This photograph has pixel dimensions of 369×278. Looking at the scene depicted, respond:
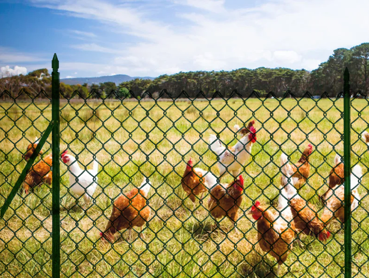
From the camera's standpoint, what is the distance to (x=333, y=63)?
6556 centimetres

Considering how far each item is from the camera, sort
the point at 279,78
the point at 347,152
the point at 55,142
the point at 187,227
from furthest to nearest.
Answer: the point at 279,78 → the point at 187,227 → the point at 347,152 → the point at 55,142

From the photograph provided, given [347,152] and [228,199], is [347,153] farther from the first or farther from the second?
[228,199]

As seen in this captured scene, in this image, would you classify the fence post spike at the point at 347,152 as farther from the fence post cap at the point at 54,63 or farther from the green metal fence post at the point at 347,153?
the fence post cap at the point at 54,63

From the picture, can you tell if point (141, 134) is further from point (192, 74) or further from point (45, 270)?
point (192, 74)

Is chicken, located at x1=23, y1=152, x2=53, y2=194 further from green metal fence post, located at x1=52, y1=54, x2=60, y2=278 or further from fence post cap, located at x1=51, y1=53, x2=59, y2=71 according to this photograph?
fence post cap, located at x1=51, y1=53, x2=59, y2=71

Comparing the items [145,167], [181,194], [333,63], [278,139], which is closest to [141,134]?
[145,167]

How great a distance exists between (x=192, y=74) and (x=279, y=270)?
7831 centimetres

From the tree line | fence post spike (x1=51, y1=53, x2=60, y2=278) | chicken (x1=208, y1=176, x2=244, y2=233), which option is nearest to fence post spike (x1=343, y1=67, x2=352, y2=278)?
chicken (x1=208, y1=176, x2=244, y2=233)

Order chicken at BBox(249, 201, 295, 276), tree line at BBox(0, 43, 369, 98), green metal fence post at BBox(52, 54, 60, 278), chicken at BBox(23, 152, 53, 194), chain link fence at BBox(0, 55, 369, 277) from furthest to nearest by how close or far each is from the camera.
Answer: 1. tree line at BBox(0, 43, 369, 98)
2. chicken at BBox(23, 152, 53, 194)
3. chicken at BBox(249, 201, 295, 276)
4. chain link fence at BBox(0, 55, 369, 277)
5. green metal fence post at BBox(52, 54, 60, 278)

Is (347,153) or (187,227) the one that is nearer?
(347,153)

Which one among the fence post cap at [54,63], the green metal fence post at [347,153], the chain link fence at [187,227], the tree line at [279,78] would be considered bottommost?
the chain link fence at [187,227]

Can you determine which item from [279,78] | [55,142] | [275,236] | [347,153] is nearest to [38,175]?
[55,142]

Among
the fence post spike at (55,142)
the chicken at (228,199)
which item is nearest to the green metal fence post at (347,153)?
the chicken at (228,199)

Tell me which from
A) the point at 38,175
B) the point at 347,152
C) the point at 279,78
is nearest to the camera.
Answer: the point at 347,152
